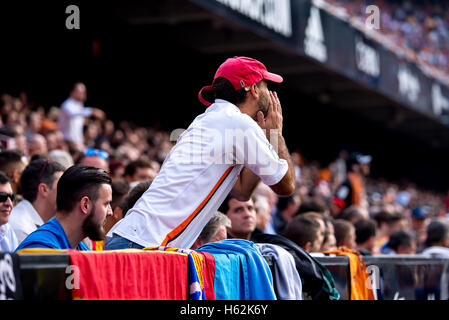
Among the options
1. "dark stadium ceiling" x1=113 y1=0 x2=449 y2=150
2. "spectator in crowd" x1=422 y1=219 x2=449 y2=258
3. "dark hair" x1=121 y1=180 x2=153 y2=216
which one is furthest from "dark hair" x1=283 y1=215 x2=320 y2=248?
"dark stadium ceiling" x1=113 y1=0 x2=449 y2=150

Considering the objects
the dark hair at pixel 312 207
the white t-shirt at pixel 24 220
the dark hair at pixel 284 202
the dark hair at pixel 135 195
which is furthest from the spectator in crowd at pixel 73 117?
the dark hair at pixel 135 195

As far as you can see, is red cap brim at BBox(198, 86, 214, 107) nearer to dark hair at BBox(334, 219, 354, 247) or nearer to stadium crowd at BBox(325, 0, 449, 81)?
dark hair at BBox(334, 219, 354, 247)

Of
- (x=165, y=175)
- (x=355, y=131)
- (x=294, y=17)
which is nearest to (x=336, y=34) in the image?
(x=294, y=17)

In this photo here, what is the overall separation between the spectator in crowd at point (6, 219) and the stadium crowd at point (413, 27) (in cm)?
1307

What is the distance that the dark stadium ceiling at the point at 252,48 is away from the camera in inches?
523

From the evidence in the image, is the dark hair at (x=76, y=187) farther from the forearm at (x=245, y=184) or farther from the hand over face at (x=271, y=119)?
the hand over face at (x=271, y=119)

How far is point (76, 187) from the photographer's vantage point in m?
3.50

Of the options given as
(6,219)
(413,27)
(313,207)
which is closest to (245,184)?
(6,219)

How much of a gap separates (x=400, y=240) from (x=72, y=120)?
523 cm

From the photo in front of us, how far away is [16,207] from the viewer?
15.9 ft

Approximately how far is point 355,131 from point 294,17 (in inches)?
483

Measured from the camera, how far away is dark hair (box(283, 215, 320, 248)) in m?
5.59

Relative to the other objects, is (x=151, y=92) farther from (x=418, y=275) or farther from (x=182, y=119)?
(x=418, y=275)

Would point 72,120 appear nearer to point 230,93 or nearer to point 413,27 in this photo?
point 230,93
